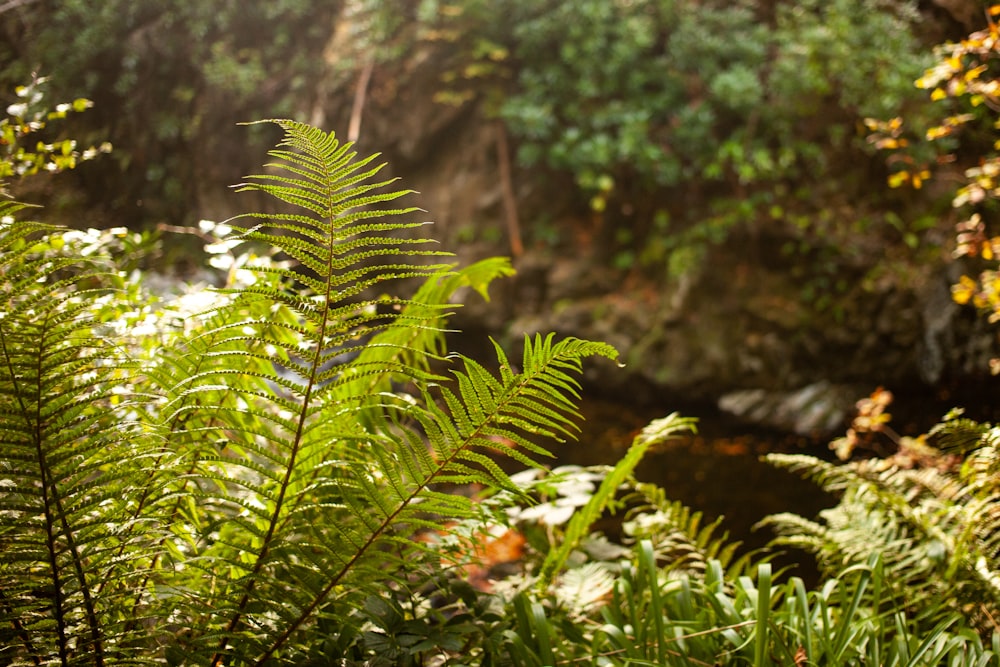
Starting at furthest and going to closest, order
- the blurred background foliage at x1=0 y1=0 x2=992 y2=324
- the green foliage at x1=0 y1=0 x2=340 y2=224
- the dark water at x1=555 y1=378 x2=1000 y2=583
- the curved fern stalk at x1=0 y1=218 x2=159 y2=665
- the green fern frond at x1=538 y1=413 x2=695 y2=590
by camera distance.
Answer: the blurred background foliage at x1=0 y1=0 x2=992 y2=324 < the dark water at x1=555 y1=378 x2=1000 y2=583 < the green foliage at x1=0 y1=0 x2=340 y2=224 < the green fern frond at x1=538 y1=413 x2=695 y2=590 < the curved fern stalk at x1=0 y1=218 x2=159 y2=665

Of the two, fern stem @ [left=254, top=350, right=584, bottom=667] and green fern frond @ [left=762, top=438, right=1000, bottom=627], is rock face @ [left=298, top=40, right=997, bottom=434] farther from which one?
fern stem @ [left=254, top=350, right=584, bottom=667]

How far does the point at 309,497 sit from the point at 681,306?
4.54 m

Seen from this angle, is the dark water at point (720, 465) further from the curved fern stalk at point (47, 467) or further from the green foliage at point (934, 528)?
the curved fern stalk at point (47, 467)

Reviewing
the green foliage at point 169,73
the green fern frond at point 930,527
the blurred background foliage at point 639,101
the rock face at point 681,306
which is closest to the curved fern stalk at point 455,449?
the green fern frond at point 930,527

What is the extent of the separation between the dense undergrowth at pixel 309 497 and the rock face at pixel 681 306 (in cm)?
293

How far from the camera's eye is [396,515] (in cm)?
95

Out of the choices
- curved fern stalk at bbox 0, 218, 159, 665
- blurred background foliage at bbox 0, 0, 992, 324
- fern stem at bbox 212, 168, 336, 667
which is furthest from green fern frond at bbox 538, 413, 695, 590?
blurred background foliage at bbox 0, 0, 992, 324

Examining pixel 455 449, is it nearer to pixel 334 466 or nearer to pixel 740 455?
pixel 334 466

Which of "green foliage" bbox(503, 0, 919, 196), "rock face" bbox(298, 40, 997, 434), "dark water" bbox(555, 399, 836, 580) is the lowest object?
"dark water" bbox(555, 399, 836, 580)

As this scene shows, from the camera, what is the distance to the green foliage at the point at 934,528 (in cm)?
149

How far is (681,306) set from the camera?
5.29 meters

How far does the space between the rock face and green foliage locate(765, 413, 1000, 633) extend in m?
2.38

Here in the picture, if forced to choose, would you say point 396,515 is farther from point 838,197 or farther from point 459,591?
point 838,197

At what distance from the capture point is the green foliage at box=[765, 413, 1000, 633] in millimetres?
1489
